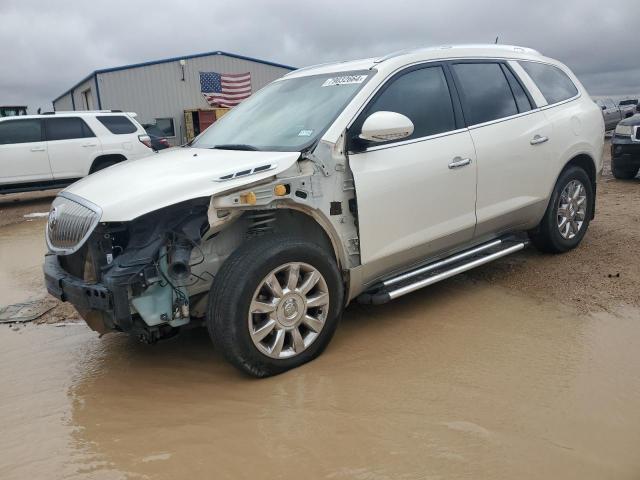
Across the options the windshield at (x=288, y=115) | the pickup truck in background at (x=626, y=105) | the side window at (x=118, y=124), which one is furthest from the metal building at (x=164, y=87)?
the windshield at (x=288, y=115)

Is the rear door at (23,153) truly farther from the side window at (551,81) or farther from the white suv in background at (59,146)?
the side window at (551,81)

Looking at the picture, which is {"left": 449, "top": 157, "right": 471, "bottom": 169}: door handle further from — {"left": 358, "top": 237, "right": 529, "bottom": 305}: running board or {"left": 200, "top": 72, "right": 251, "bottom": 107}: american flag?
{"left": 200, "top": 72, "right": 251, "bottom": 107}: american flag

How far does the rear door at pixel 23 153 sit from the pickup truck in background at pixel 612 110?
57.1 feet

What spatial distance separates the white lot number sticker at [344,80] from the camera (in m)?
3.76

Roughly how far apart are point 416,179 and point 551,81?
7.19 ft

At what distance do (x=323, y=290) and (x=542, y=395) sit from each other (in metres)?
1.33

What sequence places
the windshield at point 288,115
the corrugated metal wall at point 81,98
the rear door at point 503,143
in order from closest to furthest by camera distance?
the windshield at point 288,115 < the rear door at point 503,143 < the corrugated metal wall at point 81,98

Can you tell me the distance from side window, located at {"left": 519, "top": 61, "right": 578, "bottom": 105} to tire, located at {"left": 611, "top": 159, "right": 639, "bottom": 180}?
525cm

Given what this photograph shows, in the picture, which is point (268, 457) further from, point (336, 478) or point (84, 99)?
point (84, 99)

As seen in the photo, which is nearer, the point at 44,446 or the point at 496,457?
the point at 496,457

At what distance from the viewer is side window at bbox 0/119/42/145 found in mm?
10977

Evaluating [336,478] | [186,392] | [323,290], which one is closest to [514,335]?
[323,290]

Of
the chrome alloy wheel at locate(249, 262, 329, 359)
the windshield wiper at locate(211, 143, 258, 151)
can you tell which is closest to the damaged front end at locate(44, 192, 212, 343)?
the chrome alloy wheel at locate(249, 262, 329, 359)

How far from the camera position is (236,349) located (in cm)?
303
